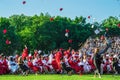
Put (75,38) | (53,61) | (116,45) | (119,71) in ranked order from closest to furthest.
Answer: (119,71) → (53,61) → (116,45) → (75,38)

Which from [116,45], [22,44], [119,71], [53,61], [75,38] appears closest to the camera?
[119,71]

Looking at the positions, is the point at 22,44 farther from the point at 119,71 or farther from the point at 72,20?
the point at 119,71

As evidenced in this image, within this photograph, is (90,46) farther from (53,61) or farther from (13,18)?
(13,18)

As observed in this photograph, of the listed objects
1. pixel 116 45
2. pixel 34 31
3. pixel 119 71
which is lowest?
pixel 119 71

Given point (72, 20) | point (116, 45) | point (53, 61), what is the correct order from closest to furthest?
1. point (53, 61)
2. point (116, 45)
3. point (72, 20)

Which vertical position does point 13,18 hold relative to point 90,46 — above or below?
above

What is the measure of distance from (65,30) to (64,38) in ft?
9.00

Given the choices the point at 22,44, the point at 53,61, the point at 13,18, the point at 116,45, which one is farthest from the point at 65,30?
the point at 53,61

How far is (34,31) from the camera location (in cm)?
9931

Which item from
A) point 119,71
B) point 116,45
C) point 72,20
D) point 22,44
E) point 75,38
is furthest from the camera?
point 72,20

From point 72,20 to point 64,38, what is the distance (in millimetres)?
15102

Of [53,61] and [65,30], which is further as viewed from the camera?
[65,30]

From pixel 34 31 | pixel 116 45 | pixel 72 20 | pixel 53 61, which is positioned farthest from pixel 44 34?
pixel 53 61

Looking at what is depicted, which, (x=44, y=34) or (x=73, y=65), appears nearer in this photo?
(x=73, y=65)
